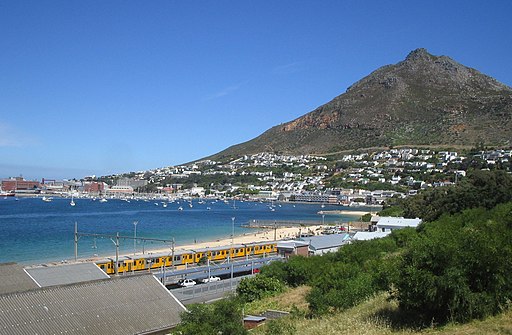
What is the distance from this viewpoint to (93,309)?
42.4 feet

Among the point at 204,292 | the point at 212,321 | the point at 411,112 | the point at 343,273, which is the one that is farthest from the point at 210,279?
the point at 411,112

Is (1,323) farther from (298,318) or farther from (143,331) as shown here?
(298,318)

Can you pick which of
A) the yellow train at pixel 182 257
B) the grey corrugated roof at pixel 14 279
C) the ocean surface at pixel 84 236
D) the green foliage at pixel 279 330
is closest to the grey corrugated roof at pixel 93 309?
the grey corrugated roof at pixel 14 279

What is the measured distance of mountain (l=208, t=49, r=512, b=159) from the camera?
121312 millimetres

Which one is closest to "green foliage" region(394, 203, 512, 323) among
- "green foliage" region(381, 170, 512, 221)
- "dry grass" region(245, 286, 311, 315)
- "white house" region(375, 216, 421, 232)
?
"dry grass" region(245, 286, 311, 315)

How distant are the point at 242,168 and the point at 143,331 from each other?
145m

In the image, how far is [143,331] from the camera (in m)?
13.0

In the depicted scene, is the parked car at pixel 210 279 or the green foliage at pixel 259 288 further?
the parked car at pixel 210 279

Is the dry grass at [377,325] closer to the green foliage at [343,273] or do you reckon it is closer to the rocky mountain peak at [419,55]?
the green foliage at [343,273]

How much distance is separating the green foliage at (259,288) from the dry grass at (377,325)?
608 cm

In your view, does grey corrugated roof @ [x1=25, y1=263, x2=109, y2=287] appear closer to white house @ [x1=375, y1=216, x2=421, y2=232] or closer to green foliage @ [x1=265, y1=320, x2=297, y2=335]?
green foliage @ [x1=265, y1=320, x2=297, y2=335]

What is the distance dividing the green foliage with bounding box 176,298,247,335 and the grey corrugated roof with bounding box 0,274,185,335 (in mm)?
3366

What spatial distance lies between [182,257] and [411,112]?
4707 inches

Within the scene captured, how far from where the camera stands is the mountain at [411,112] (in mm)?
121312
